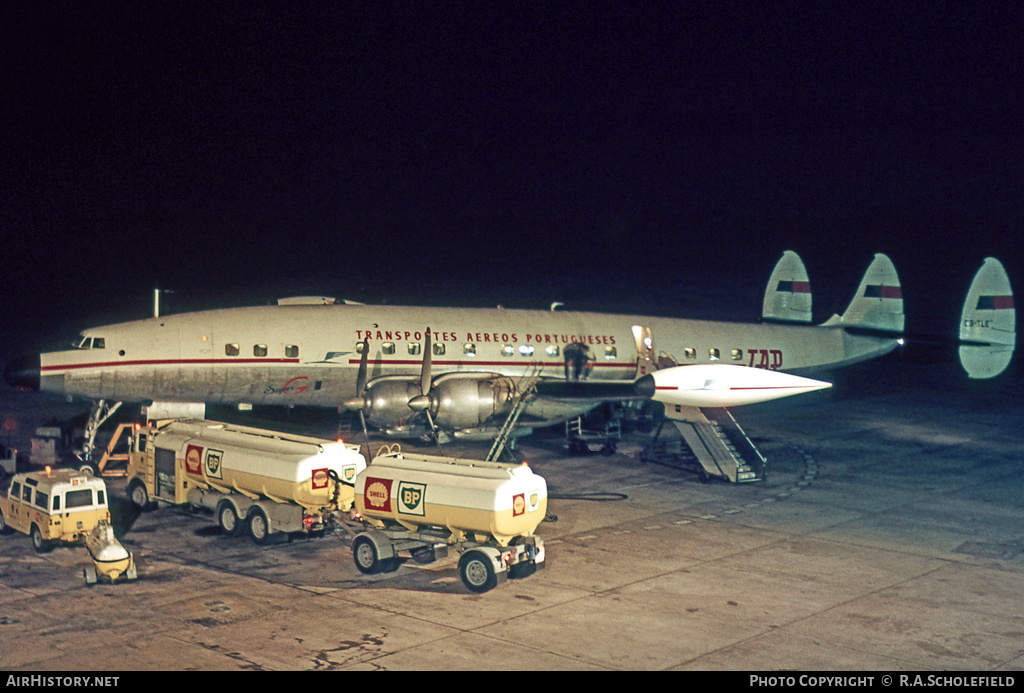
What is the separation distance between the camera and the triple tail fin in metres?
44.7

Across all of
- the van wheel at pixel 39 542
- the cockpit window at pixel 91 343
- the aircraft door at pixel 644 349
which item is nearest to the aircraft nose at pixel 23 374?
the cockpit window at pixel 91 343

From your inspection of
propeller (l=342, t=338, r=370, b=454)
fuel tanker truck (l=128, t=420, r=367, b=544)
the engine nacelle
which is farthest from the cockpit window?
the engine nacelle

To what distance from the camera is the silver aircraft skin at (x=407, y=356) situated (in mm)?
29188

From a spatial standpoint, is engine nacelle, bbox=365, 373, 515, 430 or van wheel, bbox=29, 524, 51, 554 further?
engine nacelle, bbox=365, 373, 515, 430

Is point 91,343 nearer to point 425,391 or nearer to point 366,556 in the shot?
point 425,391

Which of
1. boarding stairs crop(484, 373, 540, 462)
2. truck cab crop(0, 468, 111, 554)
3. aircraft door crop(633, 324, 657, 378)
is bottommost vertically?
truck cab crop(0, 468, 111, 554)

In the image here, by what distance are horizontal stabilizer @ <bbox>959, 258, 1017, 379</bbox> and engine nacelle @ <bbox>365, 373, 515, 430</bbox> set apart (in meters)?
21.4

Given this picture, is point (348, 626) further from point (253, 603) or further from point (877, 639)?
point (877, 639)

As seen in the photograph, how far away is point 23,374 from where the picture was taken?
28344mm

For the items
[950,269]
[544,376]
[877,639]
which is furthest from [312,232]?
[877,639]

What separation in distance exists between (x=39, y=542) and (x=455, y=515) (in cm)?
1012

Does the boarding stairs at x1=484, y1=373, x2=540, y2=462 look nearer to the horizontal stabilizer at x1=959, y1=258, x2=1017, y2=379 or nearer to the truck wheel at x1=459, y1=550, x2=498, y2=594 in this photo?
the truck wheel at x1=459, y1=550, x2=498, y2=594

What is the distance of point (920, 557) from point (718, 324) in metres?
21.1

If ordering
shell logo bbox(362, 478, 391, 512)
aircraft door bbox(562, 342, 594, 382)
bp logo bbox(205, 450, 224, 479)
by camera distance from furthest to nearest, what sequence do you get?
aircraft door bbox(562, 342, 594, 382)
bp logo bbox(205, 450, 224, 479)
shell logo bbox(362, 478, 391, 512)
